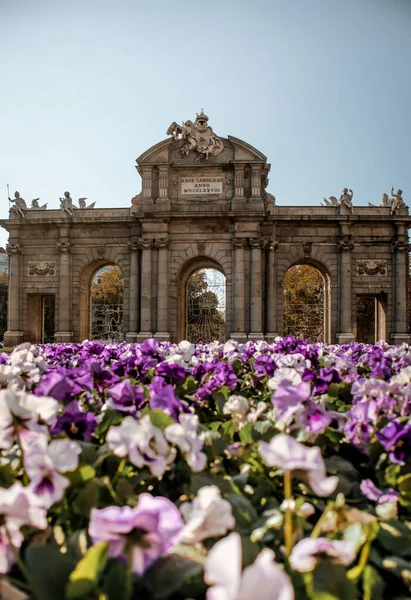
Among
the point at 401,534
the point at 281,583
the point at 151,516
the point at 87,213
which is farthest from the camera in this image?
the point at 87,213

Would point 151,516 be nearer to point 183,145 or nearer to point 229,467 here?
point 229,467

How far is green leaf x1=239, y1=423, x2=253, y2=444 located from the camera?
8.48ft

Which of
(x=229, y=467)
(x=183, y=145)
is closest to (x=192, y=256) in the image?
(x=183, y=145)

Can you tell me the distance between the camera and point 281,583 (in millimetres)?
979

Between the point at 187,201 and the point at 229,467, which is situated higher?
the point at 187,201

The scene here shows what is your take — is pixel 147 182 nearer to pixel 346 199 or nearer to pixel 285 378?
pixel 346 199

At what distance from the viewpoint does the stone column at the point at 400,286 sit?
2203 cm

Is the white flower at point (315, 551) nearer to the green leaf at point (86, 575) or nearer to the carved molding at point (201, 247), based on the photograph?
the green leaf at point (86, 575)

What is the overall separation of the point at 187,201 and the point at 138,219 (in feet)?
8.62

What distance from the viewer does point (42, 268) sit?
23.6 m

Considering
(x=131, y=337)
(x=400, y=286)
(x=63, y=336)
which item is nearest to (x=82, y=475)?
(x=131, y=337)

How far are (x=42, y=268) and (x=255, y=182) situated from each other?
1214cm

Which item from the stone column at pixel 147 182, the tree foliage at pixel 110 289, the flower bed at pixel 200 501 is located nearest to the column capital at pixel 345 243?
the stone column at pixel 147 182

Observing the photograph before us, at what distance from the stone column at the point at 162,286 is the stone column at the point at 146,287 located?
45 cm
